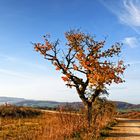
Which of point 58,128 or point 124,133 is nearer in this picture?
point 58,128

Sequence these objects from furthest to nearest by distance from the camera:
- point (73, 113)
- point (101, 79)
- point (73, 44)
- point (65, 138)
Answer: point (73, 44), point (101, 79), point (73, 113), point (65, 138)

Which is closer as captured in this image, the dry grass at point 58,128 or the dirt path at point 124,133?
the dry grass at point 58,128

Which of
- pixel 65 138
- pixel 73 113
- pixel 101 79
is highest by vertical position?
pixel 101 79

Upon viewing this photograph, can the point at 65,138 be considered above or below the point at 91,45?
below

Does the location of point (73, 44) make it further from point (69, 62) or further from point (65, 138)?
point (65, 138)

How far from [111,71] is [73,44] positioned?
4.04 metres

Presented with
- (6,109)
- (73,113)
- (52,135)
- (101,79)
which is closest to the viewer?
(52,135)

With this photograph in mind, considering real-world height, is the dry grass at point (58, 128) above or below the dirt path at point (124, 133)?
above

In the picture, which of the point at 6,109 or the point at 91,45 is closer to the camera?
the point at 91,45

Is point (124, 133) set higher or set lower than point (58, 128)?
lower

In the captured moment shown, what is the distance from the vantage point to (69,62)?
31.6 metres

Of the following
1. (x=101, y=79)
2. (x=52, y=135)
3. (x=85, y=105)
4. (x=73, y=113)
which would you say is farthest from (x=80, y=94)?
(x=52, y=135)

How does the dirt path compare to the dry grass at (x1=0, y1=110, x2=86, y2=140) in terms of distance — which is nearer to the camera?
the dry grass at (x1=0, y1=110, x2=86, y2=140)

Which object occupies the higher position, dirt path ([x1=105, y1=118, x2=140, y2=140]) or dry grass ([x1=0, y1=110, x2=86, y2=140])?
dry grass ([x1=0, y1=110, x2=86, y2=140])
